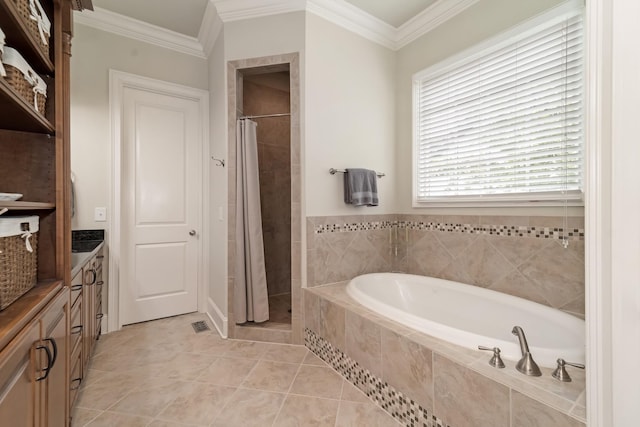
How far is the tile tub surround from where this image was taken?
3.29 feet

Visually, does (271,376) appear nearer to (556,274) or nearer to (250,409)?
(250,409)

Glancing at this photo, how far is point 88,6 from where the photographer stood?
1.39 m

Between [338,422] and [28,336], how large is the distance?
135 centimetres

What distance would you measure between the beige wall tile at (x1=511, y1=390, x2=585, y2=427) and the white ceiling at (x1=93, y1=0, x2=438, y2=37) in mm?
2726

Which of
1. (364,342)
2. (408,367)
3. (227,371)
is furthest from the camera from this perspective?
(227,371)

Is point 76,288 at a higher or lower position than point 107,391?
higher

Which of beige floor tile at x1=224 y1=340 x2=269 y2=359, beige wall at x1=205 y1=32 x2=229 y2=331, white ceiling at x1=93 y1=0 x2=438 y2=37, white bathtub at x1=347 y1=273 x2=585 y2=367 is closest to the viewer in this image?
white bathtub at x1=347 y1=273 x2=585 y2=367

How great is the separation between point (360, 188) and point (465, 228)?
35.0 inches

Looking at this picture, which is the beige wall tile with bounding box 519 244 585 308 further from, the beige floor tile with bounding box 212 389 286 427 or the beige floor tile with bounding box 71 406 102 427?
the beige floor tile with bounding box 71 406 102 427

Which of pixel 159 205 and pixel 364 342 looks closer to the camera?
pixel 364 342

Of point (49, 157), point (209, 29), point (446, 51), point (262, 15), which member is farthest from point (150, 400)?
point (446, 51)

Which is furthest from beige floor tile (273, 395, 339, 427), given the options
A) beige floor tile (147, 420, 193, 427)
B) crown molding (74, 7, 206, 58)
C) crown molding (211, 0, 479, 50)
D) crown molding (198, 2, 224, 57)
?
crown molding (74, 7, 206, 58)

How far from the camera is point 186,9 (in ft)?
8.05

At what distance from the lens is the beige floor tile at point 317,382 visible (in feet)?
5.63
